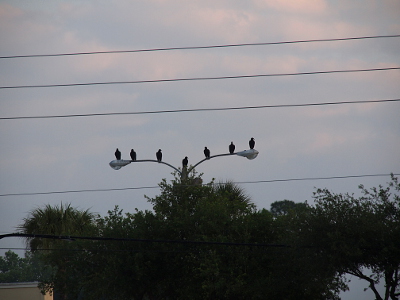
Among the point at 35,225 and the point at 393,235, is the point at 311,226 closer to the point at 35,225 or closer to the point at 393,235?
the point at 393,235

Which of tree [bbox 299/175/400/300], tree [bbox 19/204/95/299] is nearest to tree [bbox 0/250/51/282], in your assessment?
tree [bbox 19/204/95/299]

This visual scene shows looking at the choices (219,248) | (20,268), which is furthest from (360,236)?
(20,268)

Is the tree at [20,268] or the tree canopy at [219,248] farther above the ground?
the tree at [20,268]

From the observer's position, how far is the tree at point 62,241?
20.6 meters

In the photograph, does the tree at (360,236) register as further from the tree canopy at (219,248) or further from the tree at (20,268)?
the tree at (20,268)

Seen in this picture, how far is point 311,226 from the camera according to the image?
16.5 meters

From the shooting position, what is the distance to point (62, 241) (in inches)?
835

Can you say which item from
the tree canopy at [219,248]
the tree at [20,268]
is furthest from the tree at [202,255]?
the tree at [20,268]

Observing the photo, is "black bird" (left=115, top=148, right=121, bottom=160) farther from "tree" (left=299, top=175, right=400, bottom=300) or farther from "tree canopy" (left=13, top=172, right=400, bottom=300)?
"tree" (left=299, top=175, right=400, bottom=300)

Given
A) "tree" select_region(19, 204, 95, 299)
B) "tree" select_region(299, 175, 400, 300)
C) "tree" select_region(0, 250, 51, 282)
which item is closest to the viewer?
"tree" select_region(299, 175, 400, 300)

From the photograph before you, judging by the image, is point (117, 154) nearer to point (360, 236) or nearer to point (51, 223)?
point (51, 223)

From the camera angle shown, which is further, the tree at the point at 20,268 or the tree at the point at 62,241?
the tree at the point at 20,268

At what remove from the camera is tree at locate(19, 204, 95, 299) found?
2062 centimetres

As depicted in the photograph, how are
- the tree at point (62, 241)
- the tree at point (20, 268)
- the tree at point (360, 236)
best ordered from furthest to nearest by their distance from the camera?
the tree at point (20, 268), the tree at point (62, 241), the tree at point (360, 236)
